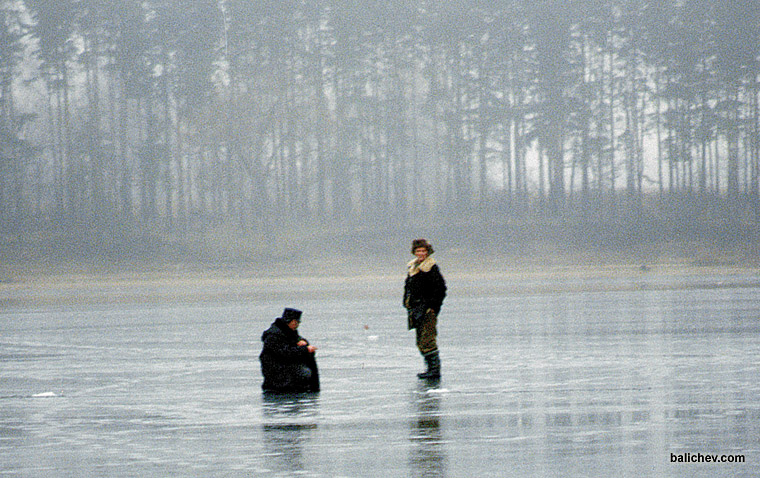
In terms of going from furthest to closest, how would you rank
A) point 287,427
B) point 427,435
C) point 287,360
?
point 287,360
point 287,427
point 427,435

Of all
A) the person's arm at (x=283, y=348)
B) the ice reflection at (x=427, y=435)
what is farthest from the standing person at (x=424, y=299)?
the person's arm at (x=283, y=348)

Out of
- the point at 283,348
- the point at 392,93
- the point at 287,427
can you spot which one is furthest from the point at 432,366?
the point at 392,93

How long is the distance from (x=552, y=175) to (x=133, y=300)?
3992 cm

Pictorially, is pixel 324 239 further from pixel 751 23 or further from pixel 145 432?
pixel 145 432

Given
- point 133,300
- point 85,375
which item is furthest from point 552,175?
point 85,375

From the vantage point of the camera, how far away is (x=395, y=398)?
44.2 ft

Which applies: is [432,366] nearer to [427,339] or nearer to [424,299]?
[427,339]

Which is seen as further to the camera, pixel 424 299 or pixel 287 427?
pixel 424 299

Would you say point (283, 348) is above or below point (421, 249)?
below

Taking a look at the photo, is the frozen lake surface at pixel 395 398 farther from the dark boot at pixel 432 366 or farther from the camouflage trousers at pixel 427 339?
the camouflage trousers at pixel 427 339

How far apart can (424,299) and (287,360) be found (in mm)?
2211

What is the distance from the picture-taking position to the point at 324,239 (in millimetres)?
64500

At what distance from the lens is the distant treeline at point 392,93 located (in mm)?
73250

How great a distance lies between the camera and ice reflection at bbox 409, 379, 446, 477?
9055mm
